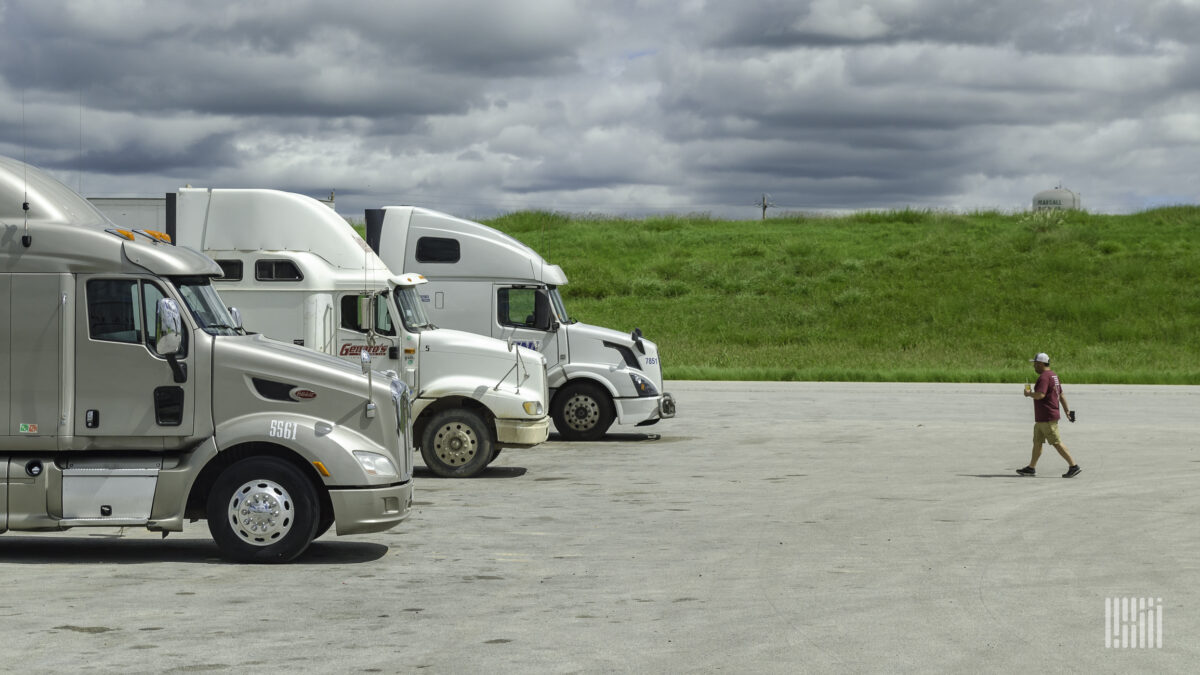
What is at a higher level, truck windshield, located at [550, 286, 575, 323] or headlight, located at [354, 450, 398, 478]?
truck windshield, located at [550, 286, 575, 323]

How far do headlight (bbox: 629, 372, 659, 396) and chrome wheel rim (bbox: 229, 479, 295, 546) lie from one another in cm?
1112

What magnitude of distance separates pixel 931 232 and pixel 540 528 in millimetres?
70529

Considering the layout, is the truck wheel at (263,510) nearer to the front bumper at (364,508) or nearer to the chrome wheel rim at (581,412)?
the front bumper at (364,508)

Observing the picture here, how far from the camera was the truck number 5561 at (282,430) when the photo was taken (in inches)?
401

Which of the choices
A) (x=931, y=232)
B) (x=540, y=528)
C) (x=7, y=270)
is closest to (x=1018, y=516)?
(x=540, y=528)

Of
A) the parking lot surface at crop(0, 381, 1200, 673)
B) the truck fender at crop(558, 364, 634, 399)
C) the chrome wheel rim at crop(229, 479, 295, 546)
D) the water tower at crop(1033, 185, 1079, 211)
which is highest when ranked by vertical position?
the water tower at crop(1033, 185, 1079, 211)

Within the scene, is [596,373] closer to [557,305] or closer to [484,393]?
[557,305]

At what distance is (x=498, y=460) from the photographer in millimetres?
18859

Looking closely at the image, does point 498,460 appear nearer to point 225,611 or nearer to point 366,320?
point 366,320

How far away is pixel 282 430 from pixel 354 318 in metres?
6.54

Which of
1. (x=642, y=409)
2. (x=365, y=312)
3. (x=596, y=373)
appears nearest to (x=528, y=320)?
(x=596, y=373)

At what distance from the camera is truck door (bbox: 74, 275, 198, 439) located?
33.8 feet

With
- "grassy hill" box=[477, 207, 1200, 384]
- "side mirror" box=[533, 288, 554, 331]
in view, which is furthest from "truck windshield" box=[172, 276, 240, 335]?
"grassy hill" box=[477, 207, 1200, 384]

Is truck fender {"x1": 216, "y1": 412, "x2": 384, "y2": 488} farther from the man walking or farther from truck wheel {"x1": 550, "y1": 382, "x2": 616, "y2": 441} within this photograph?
truck wheel {"x1": 550, "y1": 382, "x2": 616, "y2": 441}
